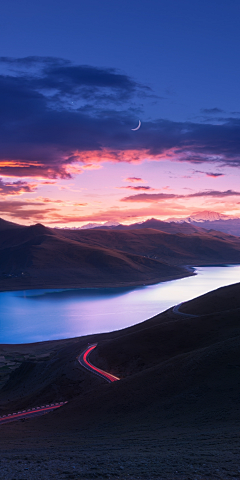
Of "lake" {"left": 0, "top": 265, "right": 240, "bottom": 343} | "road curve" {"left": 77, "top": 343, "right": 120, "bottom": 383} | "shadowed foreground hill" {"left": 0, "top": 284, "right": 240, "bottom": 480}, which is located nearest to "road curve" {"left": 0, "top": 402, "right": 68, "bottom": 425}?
"shadowed foreground hill" {"left": 0, "top": 284, "right": 240, "bottom": 480}

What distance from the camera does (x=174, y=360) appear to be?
1330 inches

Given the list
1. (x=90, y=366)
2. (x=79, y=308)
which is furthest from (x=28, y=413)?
(x=79, y=308)

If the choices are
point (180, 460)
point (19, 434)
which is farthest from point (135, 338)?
point (180, 460)

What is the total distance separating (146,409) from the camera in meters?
25.3

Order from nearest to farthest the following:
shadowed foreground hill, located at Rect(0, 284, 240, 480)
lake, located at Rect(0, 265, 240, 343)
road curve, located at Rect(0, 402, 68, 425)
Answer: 1. shadowed foreground hill, located at Rect(0, 284, 240, 480)
2. road curve, located at Rect(0, 402, 68, 425)
3. lake, located at Rect(0, 265, 240, 343)

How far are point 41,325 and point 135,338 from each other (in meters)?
61.8

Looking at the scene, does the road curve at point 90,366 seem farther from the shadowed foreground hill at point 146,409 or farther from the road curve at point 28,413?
the road curve at point 28,413

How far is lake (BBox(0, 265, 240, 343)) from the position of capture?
316ft

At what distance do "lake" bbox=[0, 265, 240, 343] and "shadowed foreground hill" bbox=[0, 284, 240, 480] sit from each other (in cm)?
4637

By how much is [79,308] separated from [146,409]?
348 feet

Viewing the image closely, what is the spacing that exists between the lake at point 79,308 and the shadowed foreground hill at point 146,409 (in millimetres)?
46366

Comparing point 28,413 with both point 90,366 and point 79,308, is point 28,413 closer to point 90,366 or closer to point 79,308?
point 90,366

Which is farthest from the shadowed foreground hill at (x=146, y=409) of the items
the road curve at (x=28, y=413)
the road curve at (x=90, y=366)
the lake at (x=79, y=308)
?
Answer: the lake at (x=79, y=308)

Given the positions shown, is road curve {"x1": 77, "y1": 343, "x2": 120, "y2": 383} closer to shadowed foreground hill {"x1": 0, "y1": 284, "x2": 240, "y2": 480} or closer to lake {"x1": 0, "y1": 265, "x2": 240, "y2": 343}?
shadowed foreground hill {"x1": 0, "y1": 284, "x2": 240, "y2": 480}
